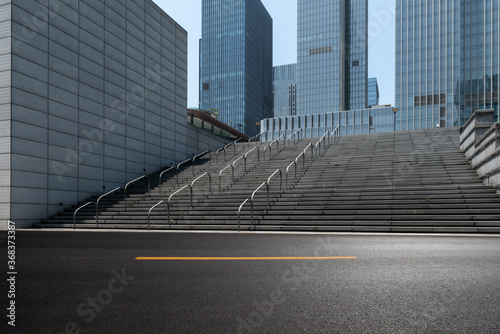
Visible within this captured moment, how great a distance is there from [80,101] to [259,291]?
1668 centimetres

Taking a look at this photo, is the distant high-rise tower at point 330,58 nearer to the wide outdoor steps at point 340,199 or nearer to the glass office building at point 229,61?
the glass office building at point 229,61

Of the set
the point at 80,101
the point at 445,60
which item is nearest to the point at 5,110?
the point at 80,101

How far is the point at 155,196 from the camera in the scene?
1716 cm

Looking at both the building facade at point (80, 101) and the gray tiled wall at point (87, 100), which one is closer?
the building facade at point (80, 101)

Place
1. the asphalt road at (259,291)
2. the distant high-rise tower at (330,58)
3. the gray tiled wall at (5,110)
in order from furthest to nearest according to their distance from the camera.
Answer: the distant high-rise tower at (330,58), the gray tiled wall at (5,110), the asphalt road at (259,291)

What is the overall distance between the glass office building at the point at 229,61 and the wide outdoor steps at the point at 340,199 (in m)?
134

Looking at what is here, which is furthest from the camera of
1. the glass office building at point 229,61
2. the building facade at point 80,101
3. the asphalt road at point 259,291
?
the glass office building at point 229,61

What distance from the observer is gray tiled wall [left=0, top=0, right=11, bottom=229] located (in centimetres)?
1441

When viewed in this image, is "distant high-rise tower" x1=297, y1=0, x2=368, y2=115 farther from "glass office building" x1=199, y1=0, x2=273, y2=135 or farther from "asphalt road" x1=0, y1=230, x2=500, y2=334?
"asphalt road" x1=0, y1=230, x2=500, y2=334

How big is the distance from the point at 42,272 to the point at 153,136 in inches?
728

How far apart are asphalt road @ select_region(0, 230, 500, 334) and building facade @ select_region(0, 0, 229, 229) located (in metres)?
8.68

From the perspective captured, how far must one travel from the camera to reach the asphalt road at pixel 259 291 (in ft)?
11.2

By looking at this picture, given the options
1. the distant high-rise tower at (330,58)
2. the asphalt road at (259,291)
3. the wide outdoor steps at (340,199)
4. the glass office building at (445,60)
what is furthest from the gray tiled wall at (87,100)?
the distant high-rise tower at (330,58)

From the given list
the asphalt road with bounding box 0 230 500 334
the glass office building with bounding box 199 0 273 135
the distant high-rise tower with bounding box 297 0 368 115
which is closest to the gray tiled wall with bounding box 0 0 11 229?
the asphalt road with bounding box 0 230 500 334
